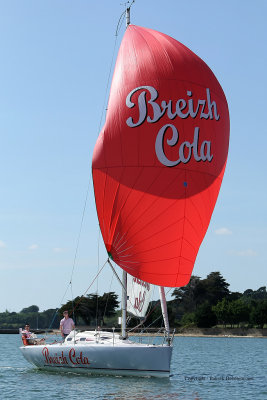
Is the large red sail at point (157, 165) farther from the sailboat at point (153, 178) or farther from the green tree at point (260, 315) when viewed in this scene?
the green tree at point (260, 315)

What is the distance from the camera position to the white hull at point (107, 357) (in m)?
22.5

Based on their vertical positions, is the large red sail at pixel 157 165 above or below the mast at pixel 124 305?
above

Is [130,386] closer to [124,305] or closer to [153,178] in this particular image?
[124,305]

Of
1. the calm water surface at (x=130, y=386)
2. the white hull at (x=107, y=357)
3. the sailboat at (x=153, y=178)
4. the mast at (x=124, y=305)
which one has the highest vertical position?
the sailboat at (x=153, y=178)

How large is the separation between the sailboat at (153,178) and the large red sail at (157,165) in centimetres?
3

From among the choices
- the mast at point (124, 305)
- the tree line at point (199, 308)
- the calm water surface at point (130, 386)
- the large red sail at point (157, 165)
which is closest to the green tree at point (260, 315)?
the tree line at point (199, 308)

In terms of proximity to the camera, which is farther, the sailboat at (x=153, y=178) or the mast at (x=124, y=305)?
the mast at (x=124, y=305)

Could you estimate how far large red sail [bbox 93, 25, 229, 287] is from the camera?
22812 mm

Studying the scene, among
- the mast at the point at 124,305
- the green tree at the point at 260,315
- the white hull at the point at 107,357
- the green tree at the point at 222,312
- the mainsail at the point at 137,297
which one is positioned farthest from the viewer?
A: the green tree at the point at 222,312

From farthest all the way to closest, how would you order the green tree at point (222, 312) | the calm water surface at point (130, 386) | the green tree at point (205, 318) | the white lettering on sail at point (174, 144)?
the green tree at point (205, 318) → the green tree at point (222, 312) → the white lettering on sail at point (174, 144) → the calm water surface at point (130, 386)

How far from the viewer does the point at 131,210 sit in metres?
22.9

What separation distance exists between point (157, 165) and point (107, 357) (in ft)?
22.0

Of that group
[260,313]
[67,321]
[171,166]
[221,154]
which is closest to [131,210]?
[171,166]

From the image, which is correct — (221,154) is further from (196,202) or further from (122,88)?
(122,88)
